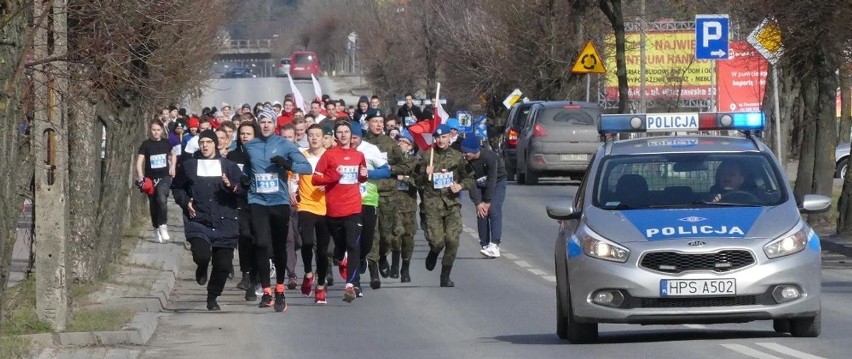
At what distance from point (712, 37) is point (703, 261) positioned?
1698 cm

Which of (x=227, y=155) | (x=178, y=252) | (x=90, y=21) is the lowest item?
(x=178, y=252)

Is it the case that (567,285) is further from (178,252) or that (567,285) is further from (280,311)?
(178,252)

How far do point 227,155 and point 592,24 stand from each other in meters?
41.4

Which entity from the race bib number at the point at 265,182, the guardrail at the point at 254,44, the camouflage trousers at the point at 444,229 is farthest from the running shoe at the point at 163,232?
the guardrail at the point at 254,44

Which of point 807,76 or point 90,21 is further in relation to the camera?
point 807,76

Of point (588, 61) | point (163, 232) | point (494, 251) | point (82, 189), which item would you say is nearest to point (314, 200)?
point (82, 189)

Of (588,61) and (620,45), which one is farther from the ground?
(620,45)

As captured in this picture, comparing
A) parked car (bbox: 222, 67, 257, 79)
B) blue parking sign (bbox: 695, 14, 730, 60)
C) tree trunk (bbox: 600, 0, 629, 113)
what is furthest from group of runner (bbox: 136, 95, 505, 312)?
parked car (bbox: 222, 67, 257, 79)

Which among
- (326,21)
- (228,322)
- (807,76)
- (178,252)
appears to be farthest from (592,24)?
(326,21)

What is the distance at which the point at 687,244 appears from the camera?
11359mm

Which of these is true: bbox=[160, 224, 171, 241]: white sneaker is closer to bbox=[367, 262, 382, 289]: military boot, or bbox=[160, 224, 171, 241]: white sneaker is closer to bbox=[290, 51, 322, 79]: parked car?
bbox=[367, 262, 382, 289]: military boot

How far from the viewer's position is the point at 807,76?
27.0 m

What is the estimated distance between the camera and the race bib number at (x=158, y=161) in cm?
2556

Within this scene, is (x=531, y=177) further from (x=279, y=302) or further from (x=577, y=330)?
(x=577, y=330)
